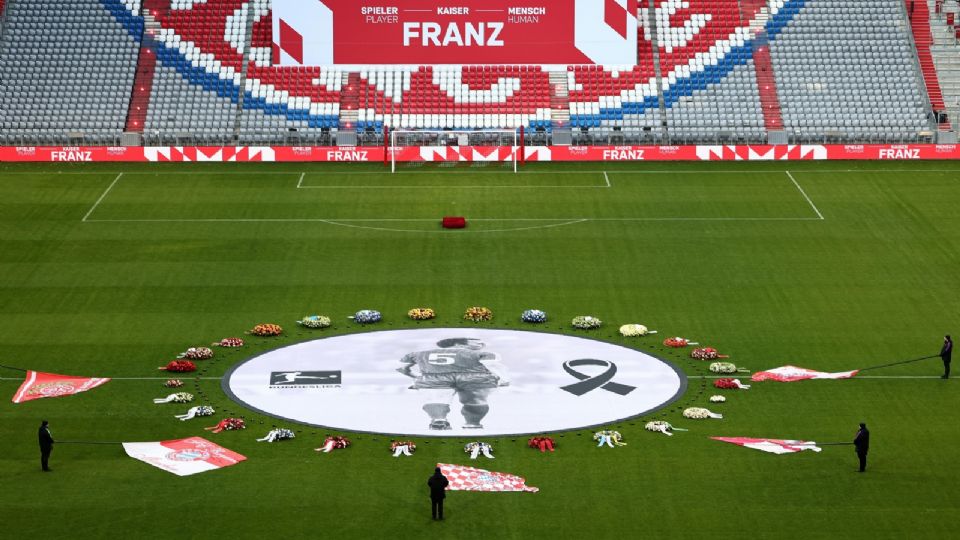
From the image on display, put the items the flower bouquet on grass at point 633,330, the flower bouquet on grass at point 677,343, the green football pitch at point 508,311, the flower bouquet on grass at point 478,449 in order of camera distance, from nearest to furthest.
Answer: the green football pitch at point 508,311, the flower bouquet on grass at point 478,449, the flower bouquet on grass at point 677,343, the flower bouquet on grass at point 633,330

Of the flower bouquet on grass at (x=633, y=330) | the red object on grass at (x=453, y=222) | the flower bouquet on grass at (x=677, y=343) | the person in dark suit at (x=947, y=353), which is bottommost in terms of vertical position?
the flower bouquet on grass at (x=677, y=343)

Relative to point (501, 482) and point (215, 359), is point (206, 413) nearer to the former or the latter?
point (215, 359)

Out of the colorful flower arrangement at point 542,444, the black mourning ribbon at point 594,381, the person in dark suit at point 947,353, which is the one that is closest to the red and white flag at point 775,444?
the colorful flower arrangement at point 542,444

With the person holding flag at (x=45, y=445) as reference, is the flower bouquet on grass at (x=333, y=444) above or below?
below

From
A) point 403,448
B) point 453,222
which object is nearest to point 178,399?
point 403,448

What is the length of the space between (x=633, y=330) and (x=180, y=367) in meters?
18.1

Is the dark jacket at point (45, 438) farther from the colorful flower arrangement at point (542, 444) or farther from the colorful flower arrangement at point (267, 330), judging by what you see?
the colorful flower arrangement at point (267, 330)

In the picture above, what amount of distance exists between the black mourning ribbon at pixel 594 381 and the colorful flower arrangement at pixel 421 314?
838 cm

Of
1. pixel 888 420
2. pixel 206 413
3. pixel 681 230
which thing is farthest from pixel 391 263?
pixel 888 420

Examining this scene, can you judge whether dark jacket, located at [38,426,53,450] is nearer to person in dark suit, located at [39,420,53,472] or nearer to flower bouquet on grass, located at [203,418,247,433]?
person in dark suit, located at [39,420,53,472]

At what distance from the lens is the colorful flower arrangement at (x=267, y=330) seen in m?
66.0

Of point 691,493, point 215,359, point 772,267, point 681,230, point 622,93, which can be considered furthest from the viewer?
point 622,93

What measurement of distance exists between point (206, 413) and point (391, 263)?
21713 millimetres

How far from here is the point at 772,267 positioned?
248 feet
